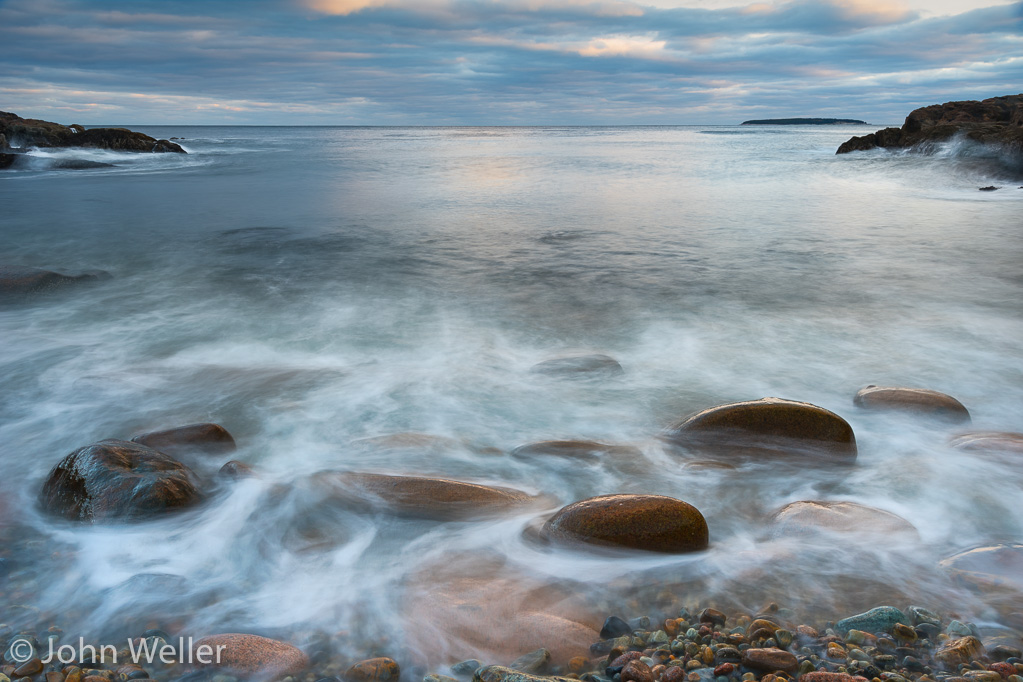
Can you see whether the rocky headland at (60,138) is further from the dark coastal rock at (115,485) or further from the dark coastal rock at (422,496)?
the dark coastal rock at (422,496)

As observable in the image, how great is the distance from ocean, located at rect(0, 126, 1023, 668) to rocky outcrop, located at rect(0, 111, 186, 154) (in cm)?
2123

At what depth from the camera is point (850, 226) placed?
11.5 m

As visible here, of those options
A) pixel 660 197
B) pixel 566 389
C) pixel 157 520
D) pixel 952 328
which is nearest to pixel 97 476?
pixel 157 520

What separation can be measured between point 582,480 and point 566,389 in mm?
1226

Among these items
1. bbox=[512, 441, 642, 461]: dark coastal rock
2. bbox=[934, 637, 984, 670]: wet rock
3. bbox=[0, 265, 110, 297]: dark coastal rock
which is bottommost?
bbox=[934, 637, 984, 670]: wet rock

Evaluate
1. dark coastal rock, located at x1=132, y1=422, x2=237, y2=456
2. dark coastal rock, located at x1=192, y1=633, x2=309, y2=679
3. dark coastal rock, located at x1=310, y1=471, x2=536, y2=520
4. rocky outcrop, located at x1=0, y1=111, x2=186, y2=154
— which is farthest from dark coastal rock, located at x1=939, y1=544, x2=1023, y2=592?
rocky outcrop, located at x1=0, y1=111, x2=186, y2=154

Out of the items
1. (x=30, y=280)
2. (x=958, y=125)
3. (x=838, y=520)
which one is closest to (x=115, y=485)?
(x=838, y=520)

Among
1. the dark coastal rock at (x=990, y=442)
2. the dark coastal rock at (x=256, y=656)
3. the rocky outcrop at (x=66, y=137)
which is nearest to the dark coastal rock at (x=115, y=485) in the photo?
the dark coastal rock at (x=256, y=656)

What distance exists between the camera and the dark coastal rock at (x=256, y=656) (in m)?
2.06

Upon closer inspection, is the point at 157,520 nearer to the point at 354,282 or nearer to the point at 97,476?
the point at 97,476

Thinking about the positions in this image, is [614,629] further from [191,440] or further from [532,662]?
[191,440]

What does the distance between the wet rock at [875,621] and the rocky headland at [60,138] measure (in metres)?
31.0

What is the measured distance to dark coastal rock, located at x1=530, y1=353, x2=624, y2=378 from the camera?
4789 mm

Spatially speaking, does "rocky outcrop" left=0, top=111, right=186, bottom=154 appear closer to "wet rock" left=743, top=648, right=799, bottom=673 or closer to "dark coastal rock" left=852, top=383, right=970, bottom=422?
"dark coastal rock" left=852, top=383, right=970, bottom=422
